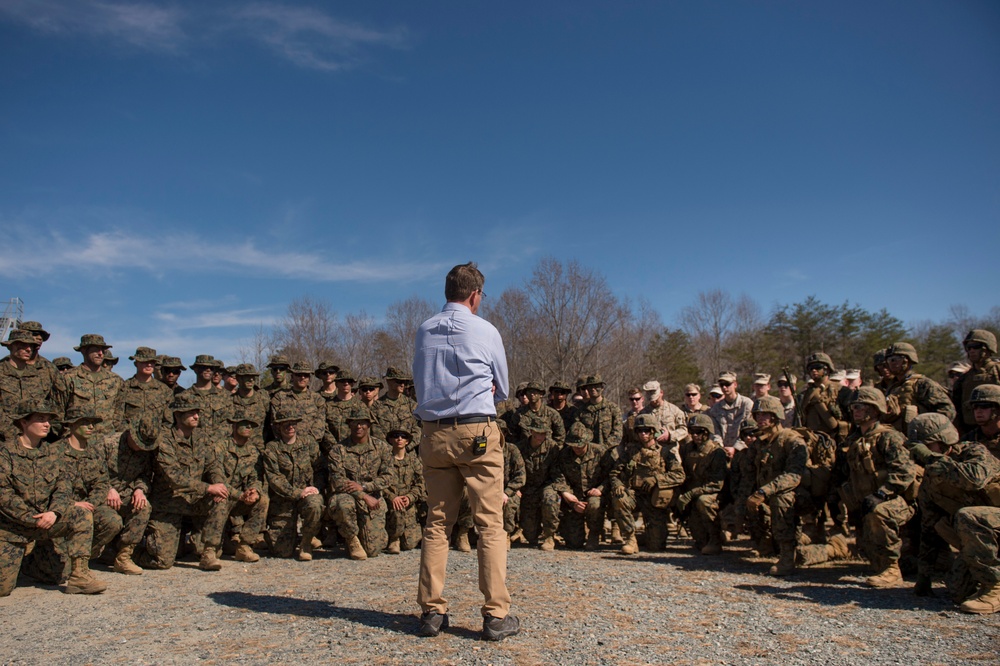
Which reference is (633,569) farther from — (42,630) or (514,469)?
(42,630)

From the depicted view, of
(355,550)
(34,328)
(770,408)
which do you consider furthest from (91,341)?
(770,408)

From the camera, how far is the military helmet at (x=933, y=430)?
635 cm

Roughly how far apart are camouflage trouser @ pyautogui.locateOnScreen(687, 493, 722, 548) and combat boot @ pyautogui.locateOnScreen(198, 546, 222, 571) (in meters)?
5.67

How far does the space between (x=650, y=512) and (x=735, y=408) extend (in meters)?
2.64

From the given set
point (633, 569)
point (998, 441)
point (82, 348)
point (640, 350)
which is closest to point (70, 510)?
point (82, 348)

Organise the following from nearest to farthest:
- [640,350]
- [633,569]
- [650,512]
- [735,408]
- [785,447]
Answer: [633,569] → [785,447] → [650,512] → [735,408] → [640,350]

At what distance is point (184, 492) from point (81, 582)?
1521 millimetres

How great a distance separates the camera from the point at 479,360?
15.2 ft

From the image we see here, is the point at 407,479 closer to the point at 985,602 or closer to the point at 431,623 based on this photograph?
the point at 431,623

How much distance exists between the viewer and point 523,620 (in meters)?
5.05

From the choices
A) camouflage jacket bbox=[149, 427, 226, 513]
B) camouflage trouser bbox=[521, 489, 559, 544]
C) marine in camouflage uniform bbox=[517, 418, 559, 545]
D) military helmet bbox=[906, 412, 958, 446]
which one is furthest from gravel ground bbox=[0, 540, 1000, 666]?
camouflage trouser bbox=[521, 489, 559, 544]

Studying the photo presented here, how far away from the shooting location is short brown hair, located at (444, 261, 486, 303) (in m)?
4.83

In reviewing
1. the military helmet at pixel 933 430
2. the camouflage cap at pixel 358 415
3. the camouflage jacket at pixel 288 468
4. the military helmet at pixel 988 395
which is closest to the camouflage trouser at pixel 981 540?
the military helmet at pixel 933 430

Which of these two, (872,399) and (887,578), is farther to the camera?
(872,399)
